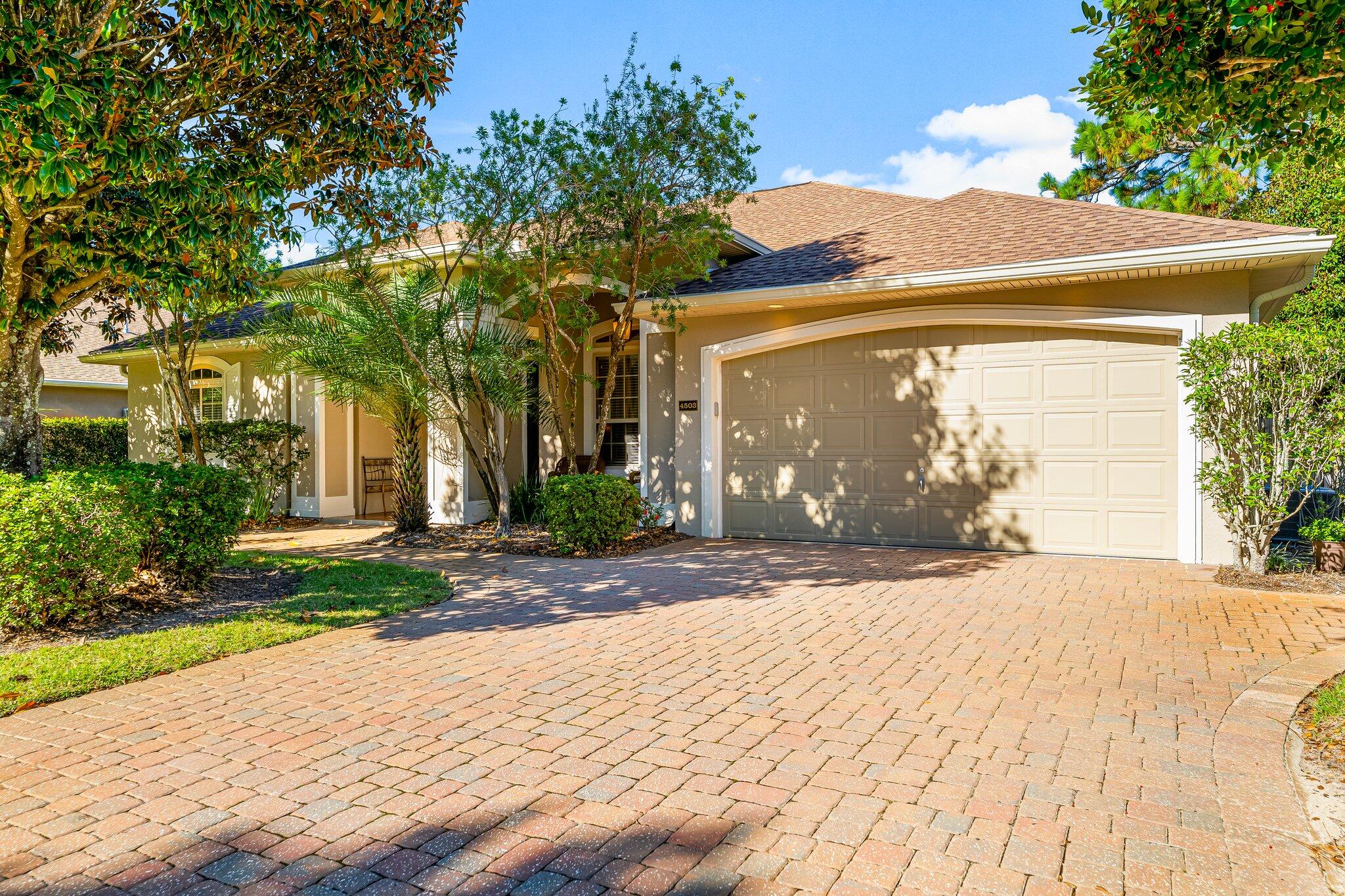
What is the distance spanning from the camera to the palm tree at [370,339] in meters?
10.6

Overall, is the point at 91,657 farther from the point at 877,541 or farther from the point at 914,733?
the point at 877,541

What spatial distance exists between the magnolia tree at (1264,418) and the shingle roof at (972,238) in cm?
126

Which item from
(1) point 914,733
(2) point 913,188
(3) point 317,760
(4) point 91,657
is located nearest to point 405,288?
(4) point 91,657

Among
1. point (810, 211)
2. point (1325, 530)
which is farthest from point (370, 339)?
point (1325, 530)

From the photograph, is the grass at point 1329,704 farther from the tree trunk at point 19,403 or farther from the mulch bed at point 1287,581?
the tree trunk at point 19,403

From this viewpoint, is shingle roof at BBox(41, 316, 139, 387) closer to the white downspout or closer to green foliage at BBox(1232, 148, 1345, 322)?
the white downspout

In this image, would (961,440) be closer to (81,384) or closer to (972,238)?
(972,238)

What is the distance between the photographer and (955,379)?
10.1m

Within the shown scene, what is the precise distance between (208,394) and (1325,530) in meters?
17.9

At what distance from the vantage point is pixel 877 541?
10.6m

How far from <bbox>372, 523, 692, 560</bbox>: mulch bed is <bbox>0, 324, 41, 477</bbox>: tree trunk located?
460 cm

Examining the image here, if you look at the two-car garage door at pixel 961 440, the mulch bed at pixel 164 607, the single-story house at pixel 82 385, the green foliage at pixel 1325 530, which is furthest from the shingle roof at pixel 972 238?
the single-story house at pixel 82 385

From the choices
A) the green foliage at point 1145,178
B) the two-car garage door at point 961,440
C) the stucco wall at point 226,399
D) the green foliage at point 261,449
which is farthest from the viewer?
the green foliage at point 1145,178

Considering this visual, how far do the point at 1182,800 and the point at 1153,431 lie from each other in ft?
22.1
